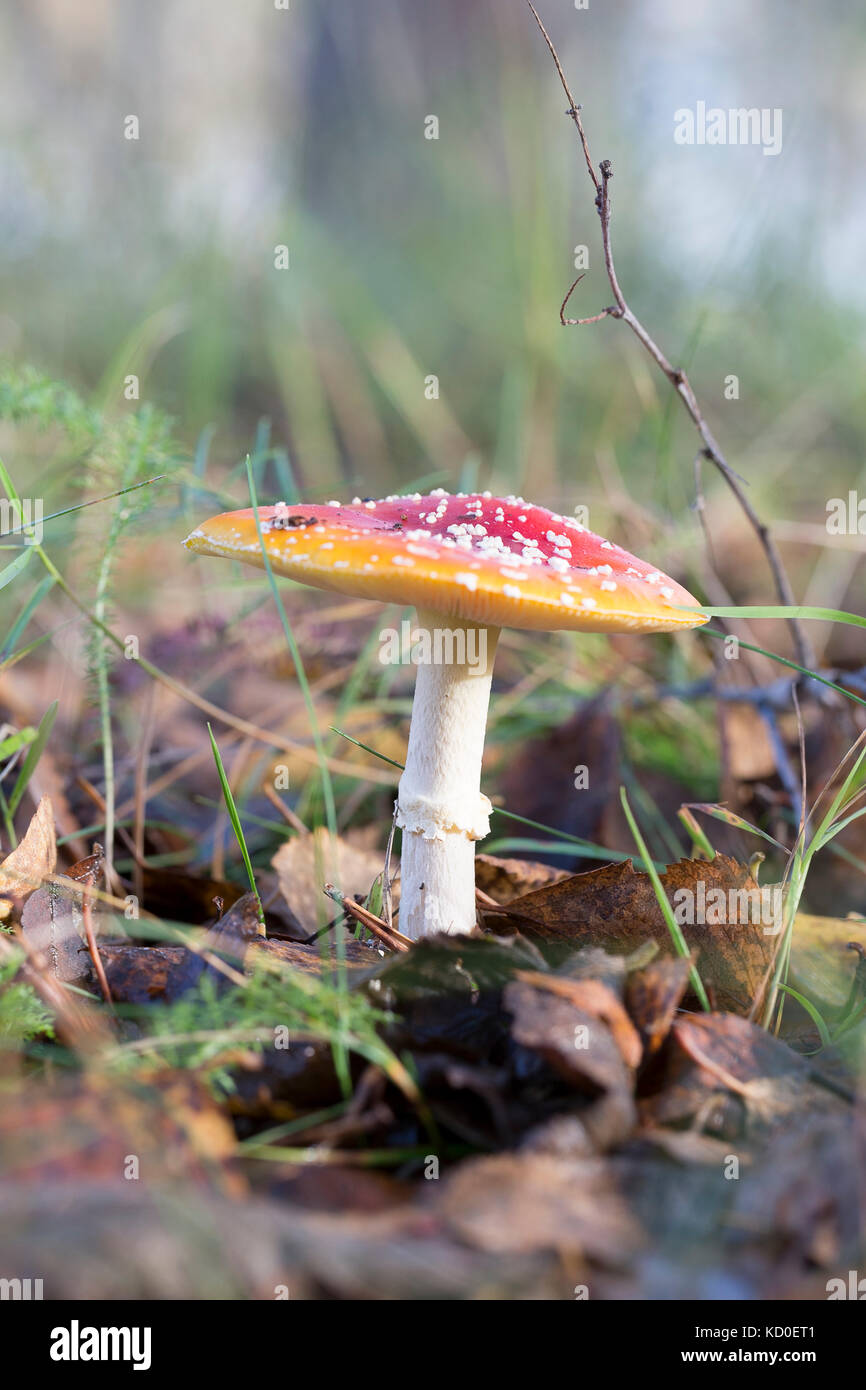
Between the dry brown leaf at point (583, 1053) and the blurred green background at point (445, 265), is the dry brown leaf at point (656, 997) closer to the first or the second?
the dry brown leaf at point (583, 1053)

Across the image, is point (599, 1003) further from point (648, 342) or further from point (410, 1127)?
point (648, 342)

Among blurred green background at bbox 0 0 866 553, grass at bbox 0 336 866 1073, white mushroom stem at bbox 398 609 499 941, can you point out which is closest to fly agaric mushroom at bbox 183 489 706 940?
white mushroom stem at bbox 398 609 499 941

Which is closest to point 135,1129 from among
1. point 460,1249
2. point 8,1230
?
point 8,1230

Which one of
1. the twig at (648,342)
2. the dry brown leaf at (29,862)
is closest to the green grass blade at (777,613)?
the twig at (648,342)

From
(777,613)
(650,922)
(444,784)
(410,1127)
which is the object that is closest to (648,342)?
(777,613)

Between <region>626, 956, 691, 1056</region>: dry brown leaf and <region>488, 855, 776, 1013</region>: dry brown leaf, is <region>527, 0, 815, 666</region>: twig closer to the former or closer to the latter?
<region>488, 855, 776, 1013</region>: dry brown leaf

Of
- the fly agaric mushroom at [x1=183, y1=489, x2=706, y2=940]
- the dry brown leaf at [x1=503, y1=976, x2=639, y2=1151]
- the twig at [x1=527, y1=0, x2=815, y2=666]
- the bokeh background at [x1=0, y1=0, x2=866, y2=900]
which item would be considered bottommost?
the dry brown leaf at [x1=503, y1=976, x2=639, y2=1151]

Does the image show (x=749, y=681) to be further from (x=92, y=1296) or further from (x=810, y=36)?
(x=810, y=36)
